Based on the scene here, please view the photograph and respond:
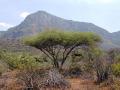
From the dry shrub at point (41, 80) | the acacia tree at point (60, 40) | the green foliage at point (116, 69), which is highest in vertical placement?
the acacia tree at point (60, 40)

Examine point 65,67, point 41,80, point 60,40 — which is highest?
point 60,40

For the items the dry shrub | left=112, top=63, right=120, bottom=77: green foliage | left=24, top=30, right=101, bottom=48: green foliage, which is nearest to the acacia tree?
left=24, top=30, right=101, bottom=48: green foliage

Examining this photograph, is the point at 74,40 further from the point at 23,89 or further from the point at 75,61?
the point at 23,89

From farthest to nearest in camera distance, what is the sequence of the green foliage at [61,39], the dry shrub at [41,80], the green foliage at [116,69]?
the green foliage at [61,39], the green foliage at [116,69], the dry shrub at [41,80]

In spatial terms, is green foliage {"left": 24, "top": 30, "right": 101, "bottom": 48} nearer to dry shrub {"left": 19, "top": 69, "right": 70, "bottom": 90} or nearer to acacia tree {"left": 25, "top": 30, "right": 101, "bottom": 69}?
acacia tree {"left": 25, "top": 30, "right": 101, "bottom": 69}

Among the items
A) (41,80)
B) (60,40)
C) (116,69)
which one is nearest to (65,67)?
(60,40)

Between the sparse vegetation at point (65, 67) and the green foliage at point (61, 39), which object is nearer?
the sparse vegetation at point (65, 67)

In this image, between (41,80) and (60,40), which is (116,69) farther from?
(60,40)

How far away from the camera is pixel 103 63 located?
67.1 ft

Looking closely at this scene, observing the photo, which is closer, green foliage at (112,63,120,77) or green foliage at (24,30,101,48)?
green foliage at (112,63,120,77)

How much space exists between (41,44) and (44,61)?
22.0 ft

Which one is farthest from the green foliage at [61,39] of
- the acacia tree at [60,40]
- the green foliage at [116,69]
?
the green foliage at [116,69]

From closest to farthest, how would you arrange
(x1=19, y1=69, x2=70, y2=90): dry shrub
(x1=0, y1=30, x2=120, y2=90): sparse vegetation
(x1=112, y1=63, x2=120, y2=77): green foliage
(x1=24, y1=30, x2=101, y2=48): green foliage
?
(x1=19, y1=69, x2=70, y2=90): dry shrub, (x1=0, y1=30, x2=120, y2=90): sparse vegetation, (x1=112, y1=63, x2=120, y2=77): green foliage, (x1=24, y1=30, x2=101, y2=48): green foliage

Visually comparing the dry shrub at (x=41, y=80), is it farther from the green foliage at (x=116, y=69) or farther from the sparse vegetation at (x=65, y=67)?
the green foliage at (x=116, y=69)
